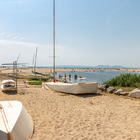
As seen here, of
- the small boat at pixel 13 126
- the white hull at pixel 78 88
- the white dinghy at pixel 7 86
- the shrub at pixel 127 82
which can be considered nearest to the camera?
the small boat at pixel 13 126

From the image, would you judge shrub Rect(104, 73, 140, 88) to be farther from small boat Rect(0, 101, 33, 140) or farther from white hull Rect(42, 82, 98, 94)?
small boat Rect(0, 101, 33, 140)

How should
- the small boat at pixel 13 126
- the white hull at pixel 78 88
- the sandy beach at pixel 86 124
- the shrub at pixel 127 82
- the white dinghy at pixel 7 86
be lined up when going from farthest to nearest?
the shrub at pixel 127 82, the white dinghy at pixel 7 86, the white hull at pixel 78 88, the sandy beach at pixel 86 124, the small boat at pixel 13 126

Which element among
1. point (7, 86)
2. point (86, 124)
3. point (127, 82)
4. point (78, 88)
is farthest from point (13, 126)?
point (127, 82)

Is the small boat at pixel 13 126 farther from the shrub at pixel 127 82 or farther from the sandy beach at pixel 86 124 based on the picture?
the shrub at pixel 127 82

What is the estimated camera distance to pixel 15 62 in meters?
11.6

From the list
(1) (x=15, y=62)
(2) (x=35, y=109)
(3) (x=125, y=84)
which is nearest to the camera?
(2) (x=35, y=109)

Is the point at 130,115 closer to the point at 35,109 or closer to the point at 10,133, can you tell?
the point at 35,109

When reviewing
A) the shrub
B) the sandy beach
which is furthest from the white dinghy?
the shrub

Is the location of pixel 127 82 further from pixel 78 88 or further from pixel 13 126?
pixel 13 126

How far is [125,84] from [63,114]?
36.2ft

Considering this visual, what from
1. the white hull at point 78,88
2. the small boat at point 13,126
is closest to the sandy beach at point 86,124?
the small boat at point 13,126

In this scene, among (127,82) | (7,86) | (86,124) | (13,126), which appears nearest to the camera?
(13,126)

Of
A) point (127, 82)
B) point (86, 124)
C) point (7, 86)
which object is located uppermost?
point (7, 86)

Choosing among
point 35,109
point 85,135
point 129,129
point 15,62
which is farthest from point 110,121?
point 15,62
